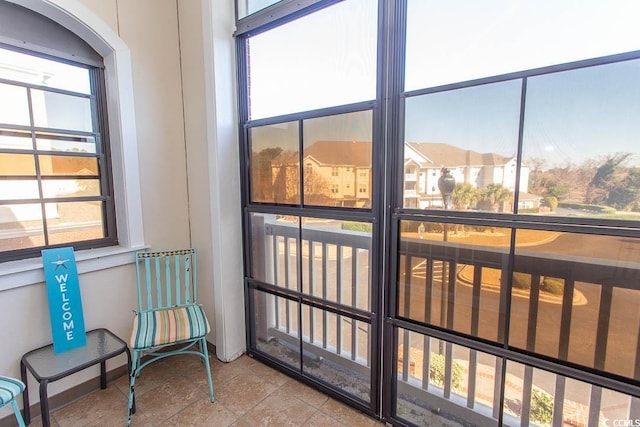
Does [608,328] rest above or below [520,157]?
below

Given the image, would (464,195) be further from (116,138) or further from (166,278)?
(116,138)

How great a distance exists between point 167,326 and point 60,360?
1.75 feet

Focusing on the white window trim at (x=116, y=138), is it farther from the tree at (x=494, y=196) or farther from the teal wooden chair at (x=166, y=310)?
the tree at (x=494, y=196)

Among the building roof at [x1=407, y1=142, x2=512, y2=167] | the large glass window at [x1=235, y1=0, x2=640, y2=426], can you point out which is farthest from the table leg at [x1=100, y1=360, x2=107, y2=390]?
the building roof at [x1=407, y1=142, x2=512, y2=167]

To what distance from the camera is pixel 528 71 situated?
1126mm

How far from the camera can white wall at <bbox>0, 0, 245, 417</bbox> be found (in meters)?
1.97

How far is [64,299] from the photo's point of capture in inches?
67.2

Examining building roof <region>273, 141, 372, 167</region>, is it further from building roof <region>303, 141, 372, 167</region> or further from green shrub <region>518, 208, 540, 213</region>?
green shrub <region>518, 208, 540, 213</region>

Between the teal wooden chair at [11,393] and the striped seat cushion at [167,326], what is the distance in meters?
0.45

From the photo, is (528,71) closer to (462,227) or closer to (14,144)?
(462,227)

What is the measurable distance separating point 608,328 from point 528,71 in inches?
41.1

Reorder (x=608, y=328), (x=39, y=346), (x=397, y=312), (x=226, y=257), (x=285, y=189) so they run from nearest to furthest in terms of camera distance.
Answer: (x=608, y=328)
(x=397, y=312)
(x=39, y=346)
(x=285, y=189)
(x=226, y=257)

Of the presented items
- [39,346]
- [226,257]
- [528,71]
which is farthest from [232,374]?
[528,71]

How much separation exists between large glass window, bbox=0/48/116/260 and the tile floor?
1024 mm
